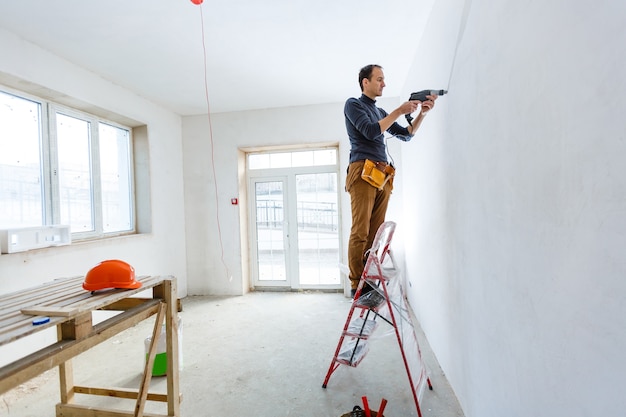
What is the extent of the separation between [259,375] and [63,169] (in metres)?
2.60

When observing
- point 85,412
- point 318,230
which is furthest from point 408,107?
point 318,230

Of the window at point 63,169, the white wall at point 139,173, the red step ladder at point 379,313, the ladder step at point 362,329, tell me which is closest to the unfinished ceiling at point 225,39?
the white wall at point 139,173

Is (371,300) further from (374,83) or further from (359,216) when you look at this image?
(374,83)

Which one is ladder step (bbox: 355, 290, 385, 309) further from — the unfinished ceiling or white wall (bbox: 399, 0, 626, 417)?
the unfinished ceiling

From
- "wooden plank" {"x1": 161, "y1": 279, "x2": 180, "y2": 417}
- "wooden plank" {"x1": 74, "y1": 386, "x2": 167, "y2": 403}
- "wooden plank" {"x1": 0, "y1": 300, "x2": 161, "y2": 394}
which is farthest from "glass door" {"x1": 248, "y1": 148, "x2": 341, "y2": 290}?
"wooden plank" {"x1": 0, "y1": 300, "x2": 161, "y2": 394}

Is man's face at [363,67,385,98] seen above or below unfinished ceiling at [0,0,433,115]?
below

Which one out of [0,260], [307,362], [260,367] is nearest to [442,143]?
[307,362]

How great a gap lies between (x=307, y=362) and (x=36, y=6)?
3.10 metres

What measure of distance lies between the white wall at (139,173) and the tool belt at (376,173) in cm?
266

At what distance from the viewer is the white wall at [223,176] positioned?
4.30 m

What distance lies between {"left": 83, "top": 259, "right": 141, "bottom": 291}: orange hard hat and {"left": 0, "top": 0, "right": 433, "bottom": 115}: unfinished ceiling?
5.77 ft

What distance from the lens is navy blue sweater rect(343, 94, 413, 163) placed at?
191 centimetres

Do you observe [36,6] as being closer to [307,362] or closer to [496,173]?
Result: [496,173]

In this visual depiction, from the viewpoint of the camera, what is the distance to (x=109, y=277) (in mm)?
1420
